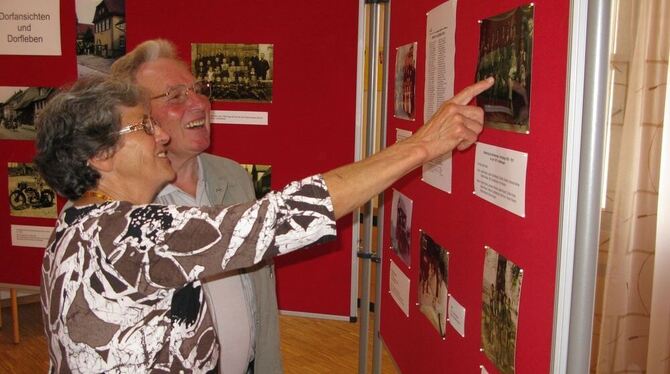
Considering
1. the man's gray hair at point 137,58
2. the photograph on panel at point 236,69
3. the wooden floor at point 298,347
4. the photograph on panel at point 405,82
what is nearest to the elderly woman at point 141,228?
the photograph on panel at point 405,82

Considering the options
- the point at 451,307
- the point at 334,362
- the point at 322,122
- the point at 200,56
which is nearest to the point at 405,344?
the point at 451,307

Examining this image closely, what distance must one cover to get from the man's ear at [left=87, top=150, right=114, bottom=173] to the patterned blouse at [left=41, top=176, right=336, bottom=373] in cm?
11

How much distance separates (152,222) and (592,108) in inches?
33.2

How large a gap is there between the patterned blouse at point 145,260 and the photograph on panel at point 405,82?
725 mm

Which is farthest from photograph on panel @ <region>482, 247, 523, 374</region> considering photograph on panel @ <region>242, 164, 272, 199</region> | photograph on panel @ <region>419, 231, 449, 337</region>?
photograph on panel @ <region>242, 164, 272, 199</region>

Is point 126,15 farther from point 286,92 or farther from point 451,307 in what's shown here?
point 451,307

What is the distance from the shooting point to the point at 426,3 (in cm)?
174

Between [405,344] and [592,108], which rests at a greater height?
[592,108]

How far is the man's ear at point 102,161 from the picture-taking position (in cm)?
141

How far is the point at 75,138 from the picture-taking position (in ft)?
4.60

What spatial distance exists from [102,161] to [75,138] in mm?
78

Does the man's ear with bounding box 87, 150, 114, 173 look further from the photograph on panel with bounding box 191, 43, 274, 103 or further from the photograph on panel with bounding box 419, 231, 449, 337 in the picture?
the photograph on panel with bounding box 191, 43, 274, 103

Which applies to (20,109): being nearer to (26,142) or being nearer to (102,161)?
(26,142)

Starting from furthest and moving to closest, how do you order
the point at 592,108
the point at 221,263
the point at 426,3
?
the point at 426,3, the point at 221,263, the point at 592,108
